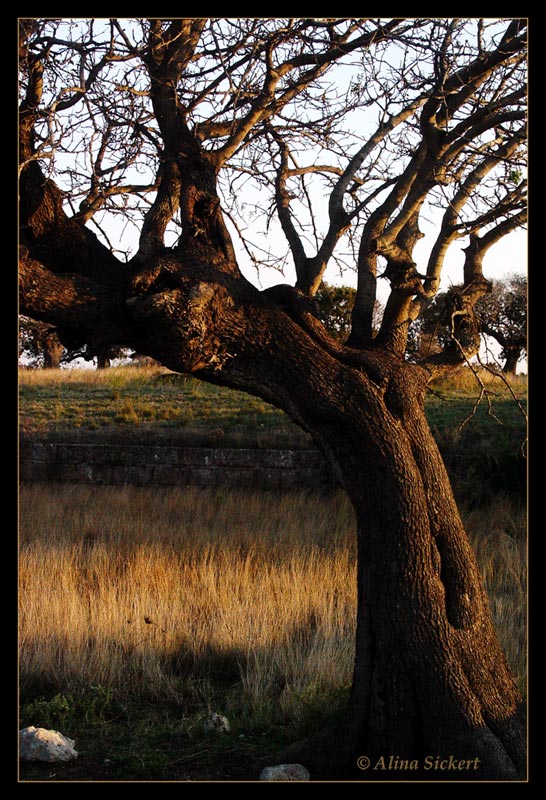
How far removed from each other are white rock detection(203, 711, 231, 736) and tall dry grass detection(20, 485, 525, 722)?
1.13 ft

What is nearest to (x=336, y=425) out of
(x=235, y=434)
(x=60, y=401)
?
(x=235, y=434)

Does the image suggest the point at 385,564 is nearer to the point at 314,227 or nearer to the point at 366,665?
the point at 366,665

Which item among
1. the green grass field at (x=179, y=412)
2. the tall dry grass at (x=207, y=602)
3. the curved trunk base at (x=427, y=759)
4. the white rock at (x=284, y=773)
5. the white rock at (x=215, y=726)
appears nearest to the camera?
the curved trunk base at (x=427, y=759)

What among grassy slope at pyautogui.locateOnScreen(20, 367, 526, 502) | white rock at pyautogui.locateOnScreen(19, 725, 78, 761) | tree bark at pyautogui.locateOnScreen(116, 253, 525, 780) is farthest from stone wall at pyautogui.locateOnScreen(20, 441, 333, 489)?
tree bark at pyautogui.locateOnScreen(116, 253, 525, 780)

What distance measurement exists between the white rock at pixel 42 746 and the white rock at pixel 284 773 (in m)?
1.32

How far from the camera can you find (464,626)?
4535mm

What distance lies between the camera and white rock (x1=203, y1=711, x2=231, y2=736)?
5.45 m

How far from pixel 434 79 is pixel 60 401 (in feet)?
47.1

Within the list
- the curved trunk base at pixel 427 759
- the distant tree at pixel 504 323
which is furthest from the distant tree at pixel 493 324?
the curved trunk base at pixel 427 759

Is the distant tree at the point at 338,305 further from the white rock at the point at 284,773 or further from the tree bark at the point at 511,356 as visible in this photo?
the white rock at the point at 284,773

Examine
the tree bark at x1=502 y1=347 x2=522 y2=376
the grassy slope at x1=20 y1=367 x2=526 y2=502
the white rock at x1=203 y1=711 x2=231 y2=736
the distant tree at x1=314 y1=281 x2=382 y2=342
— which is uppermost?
the distant tree at x1=314 y1=281 x2=382 y2=342

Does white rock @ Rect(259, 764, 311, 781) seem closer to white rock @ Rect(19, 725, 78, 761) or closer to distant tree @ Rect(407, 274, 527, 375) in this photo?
white rock @ Rect(19, 725, 78, 761)

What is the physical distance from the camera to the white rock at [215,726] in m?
5.45

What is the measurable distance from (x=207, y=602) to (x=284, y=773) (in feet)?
10.3
